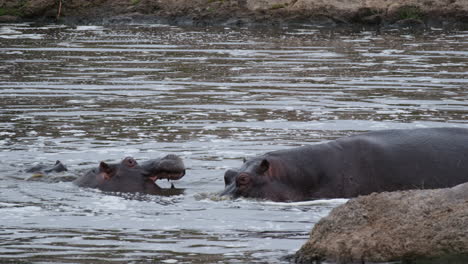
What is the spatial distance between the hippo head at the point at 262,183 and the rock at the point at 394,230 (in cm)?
189

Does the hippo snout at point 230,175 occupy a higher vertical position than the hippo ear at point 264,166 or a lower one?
lower

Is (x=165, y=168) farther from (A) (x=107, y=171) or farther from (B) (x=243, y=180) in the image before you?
(B) (x=243, y=180)

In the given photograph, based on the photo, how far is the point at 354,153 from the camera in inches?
312

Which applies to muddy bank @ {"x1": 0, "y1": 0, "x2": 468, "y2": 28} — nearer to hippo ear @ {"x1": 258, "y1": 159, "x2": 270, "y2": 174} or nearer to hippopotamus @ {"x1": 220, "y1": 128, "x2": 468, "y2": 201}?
hippopotamus @ {"x1": 220, "y1": 128, "x2": 468, "y2": 201}

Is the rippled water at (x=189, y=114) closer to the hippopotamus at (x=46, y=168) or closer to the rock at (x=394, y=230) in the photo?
the hippopotamus at (x=46, y=168)

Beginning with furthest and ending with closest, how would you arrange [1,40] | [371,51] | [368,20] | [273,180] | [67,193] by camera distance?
1. [368,20]
2. [1,40]
3. [371,51]
4. [67,193]
5. [273,180]

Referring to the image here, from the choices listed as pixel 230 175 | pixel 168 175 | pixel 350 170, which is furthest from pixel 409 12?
pixel 230 175

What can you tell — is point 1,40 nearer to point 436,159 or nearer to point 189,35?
point 189,35

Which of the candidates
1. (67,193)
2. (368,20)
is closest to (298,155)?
(67,193)

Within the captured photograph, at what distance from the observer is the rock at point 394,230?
17.7ft

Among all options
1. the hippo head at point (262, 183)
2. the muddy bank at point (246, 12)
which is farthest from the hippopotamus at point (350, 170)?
the muddy bank at point (246, 12)

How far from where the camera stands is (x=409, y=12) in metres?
25.9

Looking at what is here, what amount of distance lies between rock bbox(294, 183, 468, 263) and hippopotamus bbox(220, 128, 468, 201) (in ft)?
6.24

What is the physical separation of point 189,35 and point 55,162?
584 inches
